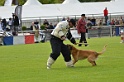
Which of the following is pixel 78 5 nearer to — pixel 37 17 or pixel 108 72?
pixel 37 17

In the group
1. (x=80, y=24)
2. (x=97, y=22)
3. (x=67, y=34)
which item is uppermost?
(x=67, y=34)

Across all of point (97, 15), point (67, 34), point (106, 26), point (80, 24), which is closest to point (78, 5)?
point (97, 15)

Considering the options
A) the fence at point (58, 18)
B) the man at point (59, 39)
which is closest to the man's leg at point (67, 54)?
the man at point (59, 39)

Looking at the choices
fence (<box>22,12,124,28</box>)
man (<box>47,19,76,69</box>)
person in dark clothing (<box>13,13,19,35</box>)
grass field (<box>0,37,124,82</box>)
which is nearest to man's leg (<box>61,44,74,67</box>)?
man (<box>47,19,76,69</box>)

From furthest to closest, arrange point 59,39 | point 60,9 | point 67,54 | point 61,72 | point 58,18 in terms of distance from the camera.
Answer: point 60,9 → point 58,18 → point 67,54 → point 59,39 → point 61,72

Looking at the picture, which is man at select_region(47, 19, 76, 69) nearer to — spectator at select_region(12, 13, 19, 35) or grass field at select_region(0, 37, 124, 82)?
grass field at select_region(0, 37, 124, 82)

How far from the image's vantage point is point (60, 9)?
4834cm

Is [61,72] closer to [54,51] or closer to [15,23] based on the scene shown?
[54,51]

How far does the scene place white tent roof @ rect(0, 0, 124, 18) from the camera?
154 feet

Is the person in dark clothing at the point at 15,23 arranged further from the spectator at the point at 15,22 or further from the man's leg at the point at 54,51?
the man's leg at the point at 54,51

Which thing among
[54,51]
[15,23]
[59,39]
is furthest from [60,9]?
[54,51]

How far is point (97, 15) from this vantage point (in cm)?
4872

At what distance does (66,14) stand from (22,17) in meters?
4.50

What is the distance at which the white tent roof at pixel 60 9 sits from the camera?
1850 inches
